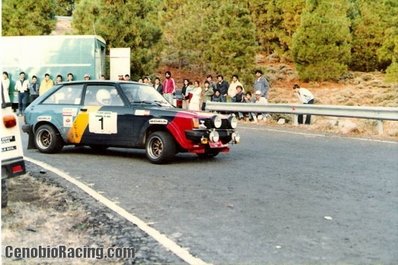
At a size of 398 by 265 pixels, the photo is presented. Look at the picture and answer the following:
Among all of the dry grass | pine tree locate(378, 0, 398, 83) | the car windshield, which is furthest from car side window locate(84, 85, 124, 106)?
pine tree locate(378, 0, 398, 83)

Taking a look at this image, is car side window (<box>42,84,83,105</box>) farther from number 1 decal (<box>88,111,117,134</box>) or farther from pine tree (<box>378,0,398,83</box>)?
pine tree (<box>378,0,398,83</box>)

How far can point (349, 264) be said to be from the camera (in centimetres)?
490

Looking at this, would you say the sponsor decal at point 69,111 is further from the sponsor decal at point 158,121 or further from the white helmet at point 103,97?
the sponsor decal at point 158,121

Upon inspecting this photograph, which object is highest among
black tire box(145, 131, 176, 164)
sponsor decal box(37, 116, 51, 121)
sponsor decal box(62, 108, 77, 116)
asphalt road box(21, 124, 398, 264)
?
sponsor decal box(62, 108, 77, 116)

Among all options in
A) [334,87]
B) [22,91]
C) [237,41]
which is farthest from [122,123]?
[334,87]

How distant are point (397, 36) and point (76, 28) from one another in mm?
21465

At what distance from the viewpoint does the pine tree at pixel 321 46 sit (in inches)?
1626

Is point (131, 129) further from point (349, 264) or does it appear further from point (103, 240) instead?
point (349, 264)

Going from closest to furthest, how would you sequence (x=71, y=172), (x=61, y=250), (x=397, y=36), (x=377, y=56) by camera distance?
1. (x=61, y=250)
2. (x=71, y=172)
3. (x=397, y=36)
4. (x=377, y=56)

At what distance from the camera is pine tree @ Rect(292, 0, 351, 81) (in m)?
41.3

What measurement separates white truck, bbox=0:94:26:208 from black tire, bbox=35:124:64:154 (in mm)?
4967

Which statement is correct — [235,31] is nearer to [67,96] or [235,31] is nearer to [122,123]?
[67,96]

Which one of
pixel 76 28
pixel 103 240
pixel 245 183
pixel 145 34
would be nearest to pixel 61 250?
pixel 103 240

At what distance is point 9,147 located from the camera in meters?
6.65
